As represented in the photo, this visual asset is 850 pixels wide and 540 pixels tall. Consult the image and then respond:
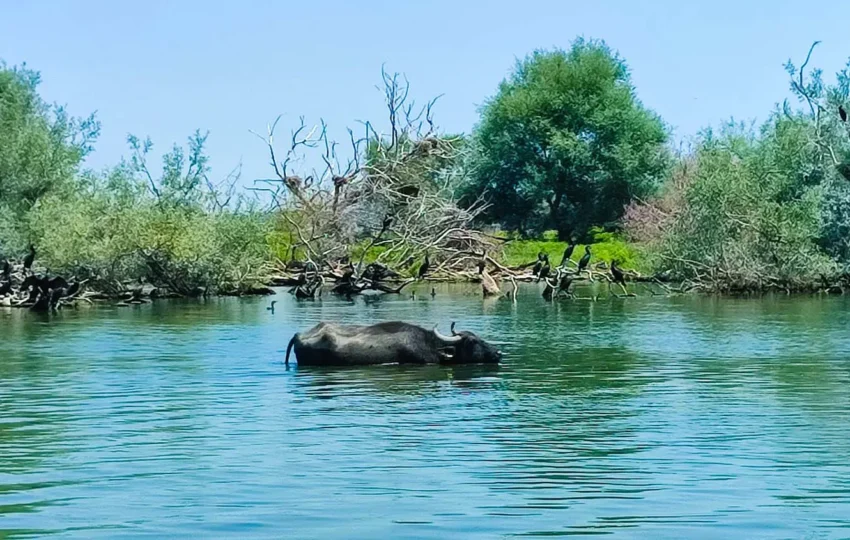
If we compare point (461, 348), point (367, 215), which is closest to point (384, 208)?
point (367, 215)

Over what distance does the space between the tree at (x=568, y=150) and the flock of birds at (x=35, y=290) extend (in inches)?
1550

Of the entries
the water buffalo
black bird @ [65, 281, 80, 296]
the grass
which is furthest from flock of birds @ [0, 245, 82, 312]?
the grass

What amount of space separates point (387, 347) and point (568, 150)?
57.3 meters

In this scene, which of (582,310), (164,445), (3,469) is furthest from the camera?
(582,310)

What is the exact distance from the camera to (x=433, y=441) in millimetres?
16516

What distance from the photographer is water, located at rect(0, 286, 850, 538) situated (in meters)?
12.2

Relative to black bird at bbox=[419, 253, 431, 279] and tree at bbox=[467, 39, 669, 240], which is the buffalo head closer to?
black bird at bbox=[419, 253, 431, 279]

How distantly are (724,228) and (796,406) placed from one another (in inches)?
1360

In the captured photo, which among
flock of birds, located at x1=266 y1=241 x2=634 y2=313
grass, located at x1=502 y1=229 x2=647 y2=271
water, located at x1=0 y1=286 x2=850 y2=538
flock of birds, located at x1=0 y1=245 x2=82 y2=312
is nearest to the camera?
water, located at x1=0 y1=286 x2=850 y2=538

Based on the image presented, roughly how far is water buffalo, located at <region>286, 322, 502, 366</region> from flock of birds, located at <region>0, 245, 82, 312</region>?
19907 millimetres

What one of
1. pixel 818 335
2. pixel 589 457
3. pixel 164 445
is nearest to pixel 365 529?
pixel 589 457

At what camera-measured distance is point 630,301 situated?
1891 inches

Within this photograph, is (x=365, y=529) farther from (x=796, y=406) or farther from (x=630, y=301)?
(x=630, y=301)

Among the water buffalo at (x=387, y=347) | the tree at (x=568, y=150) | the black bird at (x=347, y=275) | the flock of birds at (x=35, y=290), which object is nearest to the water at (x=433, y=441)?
the water buffalo at (x=387, y=347)
